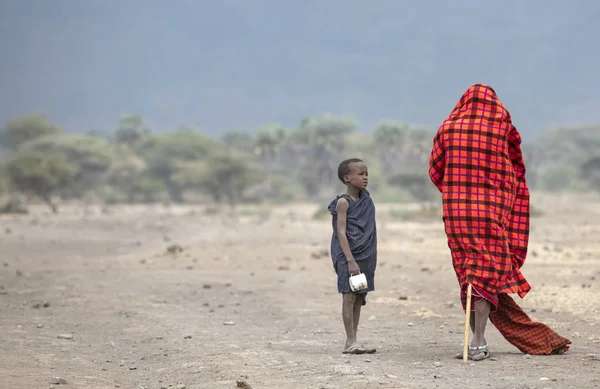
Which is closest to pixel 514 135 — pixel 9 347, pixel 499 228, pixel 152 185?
pixel 499 228

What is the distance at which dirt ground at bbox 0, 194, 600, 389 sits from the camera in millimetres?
6855

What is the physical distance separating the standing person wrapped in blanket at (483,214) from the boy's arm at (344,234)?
0.76 m

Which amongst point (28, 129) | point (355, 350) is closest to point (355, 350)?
point (355, 350)

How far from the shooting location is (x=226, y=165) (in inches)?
1721

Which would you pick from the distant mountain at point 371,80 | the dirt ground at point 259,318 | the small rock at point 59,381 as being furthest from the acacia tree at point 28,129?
the distant mountain at point 371,80

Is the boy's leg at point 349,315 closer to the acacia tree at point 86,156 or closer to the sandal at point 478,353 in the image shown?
the sandal at point 478,353

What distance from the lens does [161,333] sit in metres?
9.37

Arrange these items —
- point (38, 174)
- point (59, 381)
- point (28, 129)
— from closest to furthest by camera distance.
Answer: point (59, 381)
point (38, 174)
point (28, 129)

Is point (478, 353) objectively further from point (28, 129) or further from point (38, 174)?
point (28, 129)

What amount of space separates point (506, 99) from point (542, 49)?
17.1 meters

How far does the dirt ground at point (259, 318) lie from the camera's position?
686 centimetres

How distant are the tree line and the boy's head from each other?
95.6ft

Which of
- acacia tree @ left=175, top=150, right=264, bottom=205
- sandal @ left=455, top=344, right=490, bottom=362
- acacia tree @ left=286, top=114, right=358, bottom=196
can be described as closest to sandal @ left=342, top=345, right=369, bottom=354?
sandal @ left=455, top=344, right=490, bottom=362

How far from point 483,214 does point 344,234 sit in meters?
1.10
